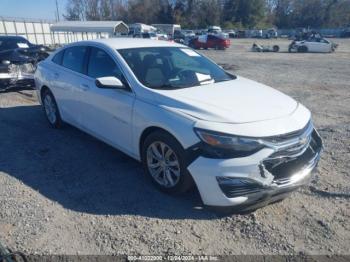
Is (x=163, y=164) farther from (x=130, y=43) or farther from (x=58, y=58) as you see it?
(x=58, y=58)

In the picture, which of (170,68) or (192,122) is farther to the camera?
(170,68)

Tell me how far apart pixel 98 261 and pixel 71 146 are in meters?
2.72

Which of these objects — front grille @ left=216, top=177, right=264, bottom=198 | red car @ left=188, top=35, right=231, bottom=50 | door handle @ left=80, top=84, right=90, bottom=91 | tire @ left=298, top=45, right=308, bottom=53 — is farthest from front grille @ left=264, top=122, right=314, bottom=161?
red car @ left=188, top=35, right=231, bottom=50

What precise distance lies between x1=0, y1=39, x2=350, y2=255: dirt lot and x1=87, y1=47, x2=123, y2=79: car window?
3.78 ft

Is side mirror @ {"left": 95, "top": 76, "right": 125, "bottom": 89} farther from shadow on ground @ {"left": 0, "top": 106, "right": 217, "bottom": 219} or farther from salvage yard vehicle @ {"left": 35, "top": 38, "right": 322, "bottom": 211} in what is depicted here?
shadow on ground @ {"left": 0, "top": 106, "right": 217, "bottom": 219}

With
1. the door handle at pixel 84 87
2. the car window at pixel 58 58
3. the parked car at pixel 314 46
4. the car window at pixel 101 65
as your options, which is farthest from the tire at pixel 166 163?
the parked car at pixel 314 46

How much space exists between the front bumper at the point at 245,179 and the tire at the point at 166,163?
199 millimetres

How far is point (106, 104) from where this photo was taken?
14.0ft

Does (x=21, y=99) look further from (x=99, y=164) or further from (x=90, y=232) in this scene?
(x=90, y=232)

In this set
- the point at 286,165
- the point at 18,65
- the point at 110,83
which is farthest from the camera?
the point at 18,65

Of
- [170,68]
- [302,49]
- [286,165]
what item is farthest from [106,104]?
[302,49]

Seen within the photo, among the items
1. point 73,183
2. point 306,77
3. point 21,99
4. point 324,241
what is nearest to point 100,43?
point 73,183

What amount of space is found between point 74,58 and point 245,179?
3.37m

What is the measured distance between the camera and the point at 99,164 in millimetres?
4555
